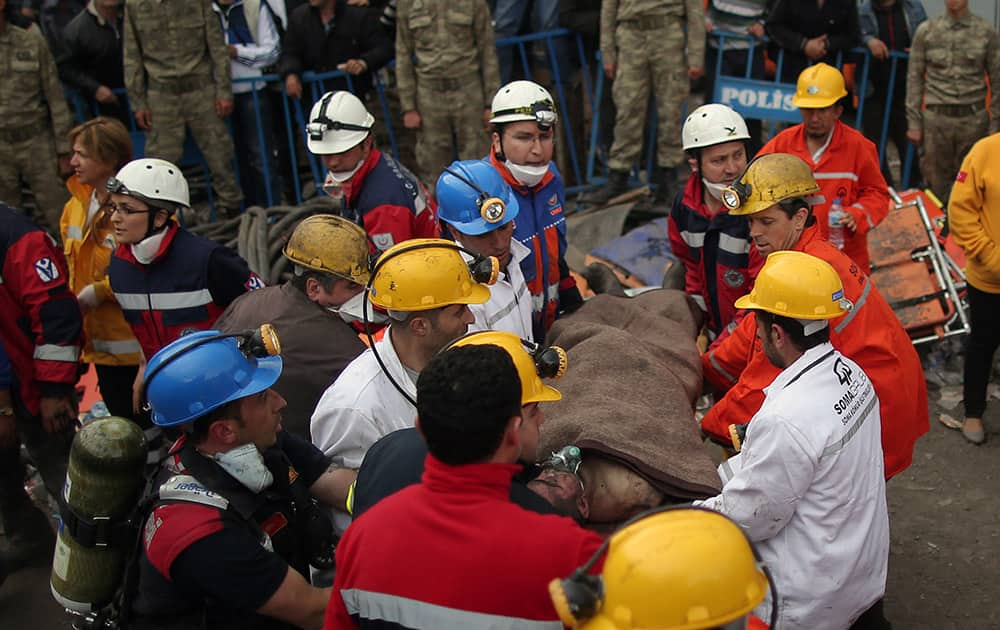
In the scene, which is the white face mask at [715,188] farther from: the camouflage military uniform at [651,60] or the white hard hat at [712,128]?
the camouflage military uniform at [651,60]

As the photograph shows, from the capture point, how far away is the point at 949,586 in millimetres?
5098

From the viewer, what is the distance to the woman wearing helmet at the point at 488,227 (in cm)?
436

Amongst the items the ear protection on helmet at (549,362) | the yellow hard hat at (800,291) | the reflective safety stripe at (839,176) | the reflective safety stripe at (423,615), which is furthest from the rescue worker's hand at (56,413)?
the reflective safety stripe at (839,176)

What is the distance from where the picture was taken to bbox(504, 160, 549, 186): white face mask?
5.22 metres

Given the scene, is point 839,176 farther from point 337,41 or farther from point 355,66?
point 337,41

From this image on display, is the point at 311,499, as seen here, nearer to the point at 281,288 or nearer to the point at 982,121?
the point at 281,288

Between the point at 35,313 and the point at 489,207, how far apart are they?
8.23ft

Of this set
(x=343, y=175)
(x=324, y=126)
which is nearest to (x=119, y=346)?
(x=343, y=175)

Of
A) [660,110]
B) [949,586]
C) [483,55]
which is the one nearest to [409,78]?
[483,55]

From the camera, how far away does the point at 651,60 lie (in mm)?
8523

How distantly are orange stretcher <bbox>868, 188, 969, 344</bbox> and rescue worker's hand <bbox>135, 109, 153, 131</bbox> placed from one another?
6288mm

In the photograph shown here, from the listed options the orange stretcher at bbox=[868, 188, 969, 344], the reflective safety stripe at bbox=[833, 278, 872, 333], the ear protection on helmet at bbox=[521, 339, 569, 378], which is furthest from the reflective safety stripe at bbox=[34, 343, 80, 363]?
the orange stretcher at bbox=[868, 188, 969, 344]

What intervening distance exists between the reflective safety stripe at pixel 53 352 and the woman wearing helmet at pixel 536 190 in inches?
96.5

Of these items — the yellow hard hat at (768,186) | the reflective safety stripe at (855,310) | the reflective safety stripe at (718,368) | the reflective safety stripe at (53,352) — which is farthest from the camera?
the reflective safety stripe at (53,352)
